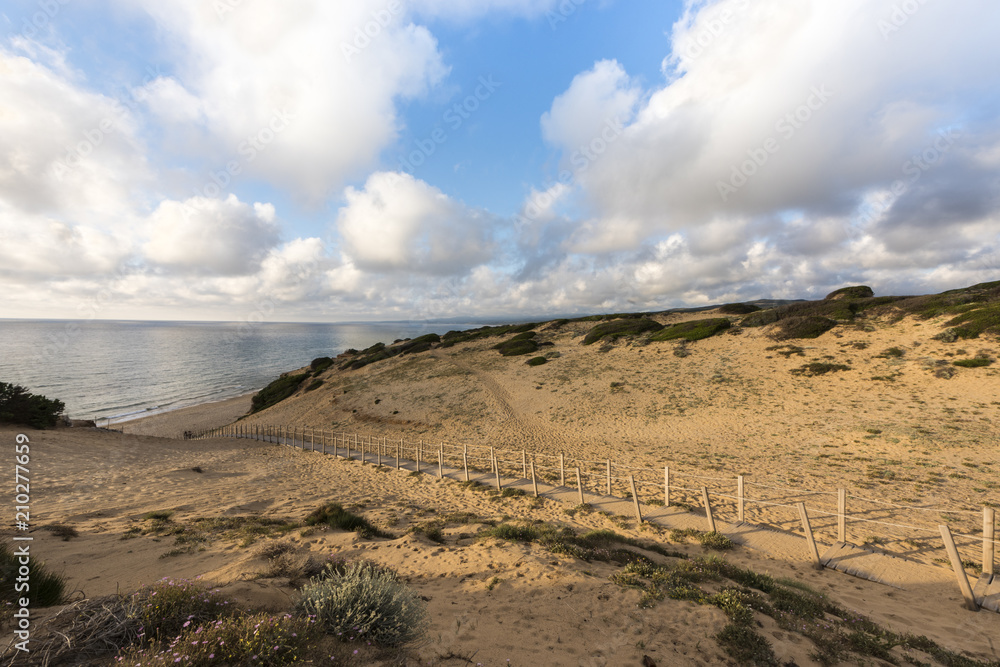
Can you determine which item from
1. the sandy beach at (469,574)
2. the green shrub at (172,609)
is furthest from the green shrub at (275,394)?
the green shrub at (172,609)

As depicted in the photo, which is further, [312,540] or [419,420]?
[419,420]

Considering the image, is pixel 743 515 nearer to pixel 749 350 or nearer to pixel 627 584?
pixel 627 584

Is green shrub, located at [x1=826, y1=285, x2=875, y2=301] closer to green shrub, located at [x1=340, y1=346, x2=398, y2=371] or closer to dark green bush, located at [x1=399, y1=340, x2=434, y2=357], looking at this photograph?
dark green bush, located at [x1=399, y1=340, x2=434, y2=357]

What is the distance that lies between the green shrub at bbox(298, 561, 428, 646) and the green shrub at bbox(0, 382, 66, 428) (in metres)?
27.7

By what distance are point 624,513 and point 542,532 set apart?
143 inches

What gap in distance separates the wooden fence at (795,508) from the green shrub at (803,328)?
23.8 m

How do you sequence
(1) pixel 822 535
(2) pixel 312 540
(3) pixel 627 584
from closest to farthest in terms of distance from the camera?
1. (3) pixel 627 584
2. (2) pixel 312 540
3. (1) pixel 822 535

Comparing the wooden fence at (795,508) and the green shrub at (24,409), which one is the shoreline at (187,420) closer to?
the green shrub at (24,409)

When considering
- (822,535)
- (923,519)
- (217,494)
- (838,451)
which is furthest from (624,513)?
(217,494)

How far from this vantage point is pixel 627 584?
5.80 m

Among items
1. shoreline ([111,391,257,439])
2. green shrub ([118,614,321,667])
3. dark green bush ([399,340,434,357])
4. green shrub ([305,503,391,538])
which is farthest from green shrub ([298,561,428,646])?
dark green bush ([399,340,434,357])

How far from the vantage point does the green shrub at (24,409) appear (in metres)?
19.5

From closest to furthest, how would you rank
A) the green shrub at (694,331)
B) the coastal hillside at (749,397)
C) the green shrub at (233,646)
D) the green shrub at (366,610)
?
the green shrub at (233,646)
the green shrub at (366,610)
the coastal hillside at (749,397)
the green shrub at (694,331)

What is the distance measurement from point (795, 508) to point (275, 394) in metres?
46.8
